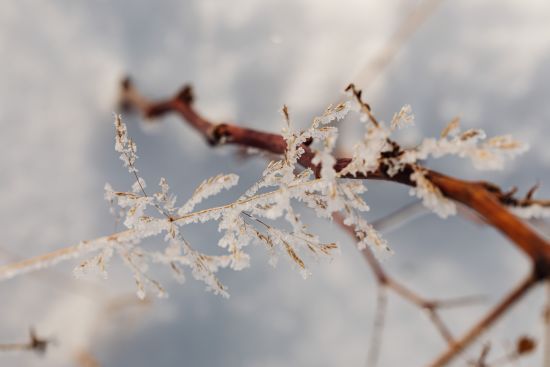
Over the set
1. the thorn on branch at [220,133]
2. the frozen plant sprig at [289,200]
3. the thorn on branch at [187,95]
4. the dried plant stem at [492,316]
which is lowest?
the dried plant stem at [492,316]

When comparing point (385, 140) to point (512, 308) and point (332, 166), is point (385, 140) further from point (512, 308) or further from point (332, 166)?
point (512, 308)

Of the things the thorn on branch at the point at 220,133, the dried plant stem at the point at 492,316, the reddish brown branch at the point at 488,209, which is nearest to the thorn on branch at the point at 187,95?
the thorn on branch at the point at 220,133

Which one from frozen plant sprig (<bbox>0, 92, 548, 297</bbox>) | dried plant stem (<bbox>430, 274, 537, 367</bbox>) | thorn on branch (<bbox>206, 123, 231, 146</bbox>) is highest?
thorn on branch (<bbox>206, 123, 231, 146</bbox>)

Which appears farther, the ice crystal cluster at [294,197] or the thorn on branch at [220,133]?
the thorn on branch at [220,133]

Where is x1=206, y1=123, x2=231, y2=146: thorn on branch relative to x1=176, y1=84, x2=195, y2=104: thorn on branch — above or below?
below

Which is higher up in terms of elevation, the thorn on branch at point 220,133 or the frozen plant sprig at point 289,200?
the thorn on branch at point 220,133

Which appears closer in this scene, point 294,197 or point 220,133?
point 294,197

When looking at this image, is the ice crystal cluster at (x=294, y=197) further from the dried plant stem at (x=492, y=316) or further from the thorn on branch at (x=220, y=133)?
the thorn on branch at (x=220, y=133)

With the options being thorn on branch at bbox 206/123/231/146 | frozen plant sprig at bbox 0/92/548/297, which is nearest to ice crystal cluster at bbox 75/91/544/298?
frozen plant sprig at bbox 0/92/548/297

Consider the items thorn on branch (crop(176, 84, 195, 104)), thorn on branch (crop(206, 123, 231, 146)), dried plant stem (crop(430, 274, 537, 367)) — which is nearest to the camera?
dried plant stem (crop(430, 274, 537, 367))

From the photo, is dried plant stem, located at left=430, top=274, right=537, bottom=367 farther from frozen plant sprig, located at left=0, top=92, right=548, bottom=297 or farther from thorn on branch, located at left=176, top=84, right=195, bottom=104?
thorn on branch, located at left=176, top=84, right=195, bottom=104

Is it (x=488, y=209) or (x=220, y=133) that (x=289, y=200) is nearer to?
(x=488, y=209)

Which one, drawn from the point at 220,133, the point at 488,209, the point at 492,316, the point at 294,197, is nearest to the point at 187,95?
the point at 220,133
